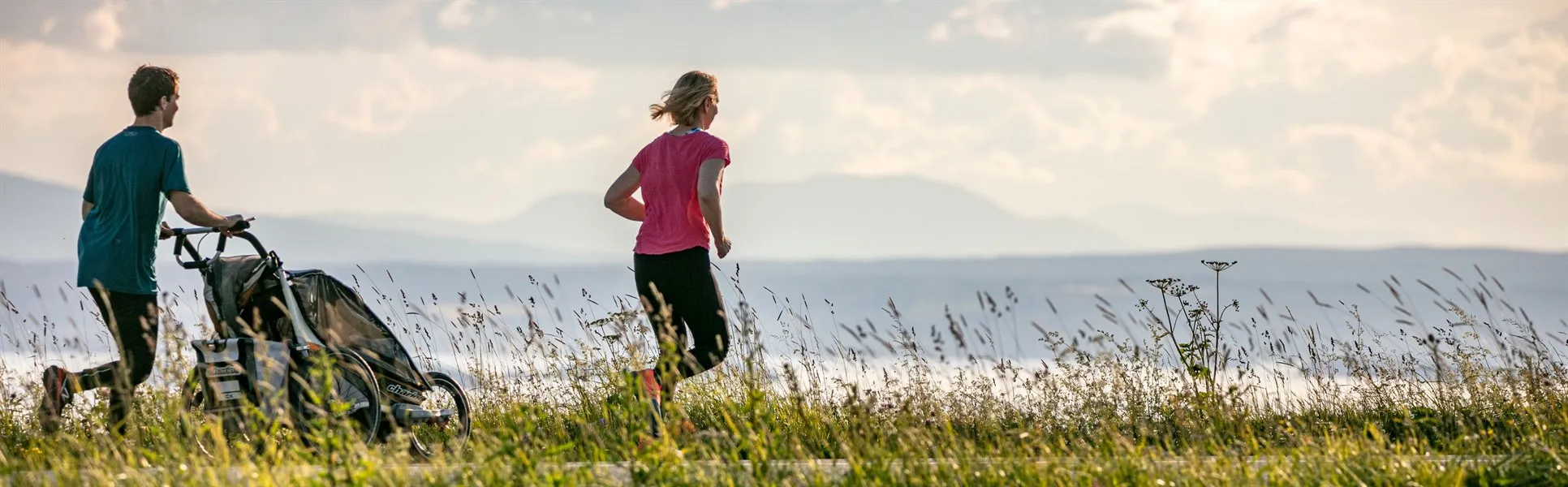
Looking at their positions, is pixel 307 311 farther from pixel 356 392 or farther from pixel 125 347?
pixel 125 347

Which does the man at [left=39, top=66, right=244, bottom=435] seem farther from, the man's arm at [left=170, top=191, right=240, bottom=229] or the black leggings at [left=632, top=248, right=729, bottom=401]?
the black leggings at [left=632, top=248, right=729, bottom=401]

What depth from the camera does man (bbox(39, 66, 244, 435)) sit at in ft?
21.1

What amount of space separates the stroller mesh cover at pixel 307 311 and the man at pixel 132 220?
0.27 m

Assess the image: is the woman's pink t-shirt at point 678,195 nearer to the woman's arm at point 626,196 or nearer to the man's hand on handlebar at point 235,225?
the woman's arm at point 626,196

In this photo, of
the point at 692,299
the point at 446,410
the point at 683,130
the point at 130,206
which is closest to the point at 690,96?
the point at 683,130

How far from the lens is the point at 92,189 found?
6.64 meters

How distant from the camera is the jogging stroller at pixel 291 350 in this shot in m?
6.23

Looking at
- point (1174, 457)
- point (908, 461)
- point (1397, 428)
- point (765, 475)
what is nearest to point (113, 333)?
point (765, 475)

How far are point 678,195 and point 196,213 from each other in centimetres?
208

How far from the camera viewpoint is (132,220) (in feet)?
21.2

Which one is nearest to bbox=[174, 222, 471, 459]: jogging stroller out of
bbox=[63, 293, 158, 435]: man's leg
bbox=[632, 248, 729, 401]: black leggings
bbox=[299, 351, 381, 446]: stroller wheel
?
bbox=[299, 351, 381, 446]: stroller wheel

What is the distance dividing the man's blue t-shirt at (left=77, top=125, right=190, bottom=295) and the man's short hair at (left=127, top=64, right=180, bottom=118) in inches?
3.7

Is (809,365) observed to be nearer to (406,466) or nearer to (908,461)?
(908,461)

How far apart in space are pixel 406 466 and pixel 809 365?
10.7ft
